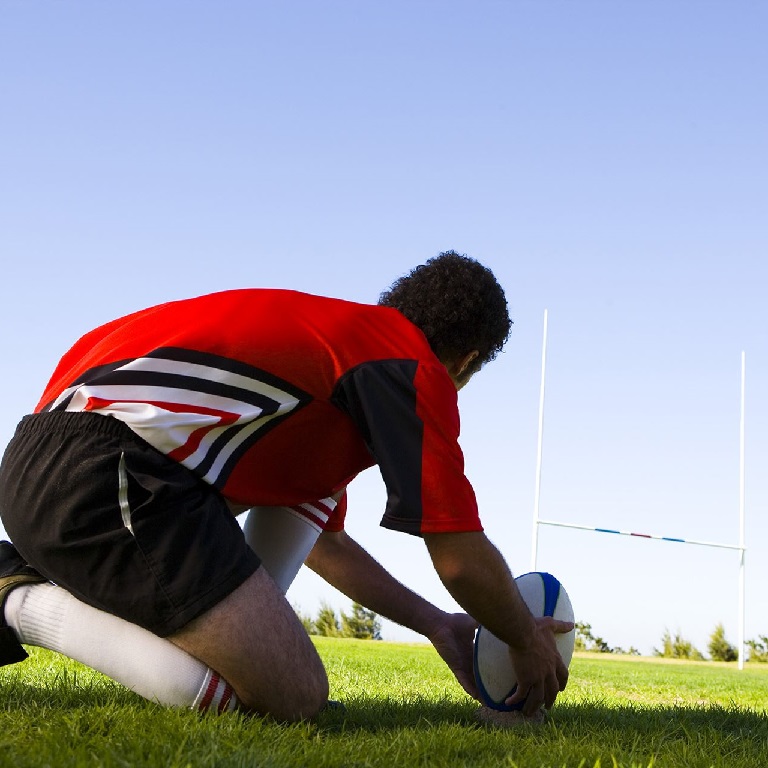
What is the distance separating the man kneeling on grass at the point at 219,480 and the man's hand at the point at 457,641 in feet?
0.97

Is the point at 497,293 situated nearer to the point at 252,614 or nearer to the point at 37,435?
the point at 252,614

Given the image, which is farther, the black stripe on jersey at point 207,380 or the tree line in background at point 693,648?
the tree line in background at point 693,648

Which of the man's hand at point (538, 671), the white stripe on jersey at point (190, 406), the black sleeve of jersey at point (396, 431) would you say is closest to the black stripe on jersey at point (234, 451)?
the white stripe on jersey at point (190, 406)

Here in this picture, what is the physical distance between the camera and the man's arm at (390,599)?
2371mm

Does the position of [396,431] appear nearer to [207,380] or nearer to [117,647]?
[207,380]

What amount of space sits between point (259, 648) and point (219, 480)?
0.34m

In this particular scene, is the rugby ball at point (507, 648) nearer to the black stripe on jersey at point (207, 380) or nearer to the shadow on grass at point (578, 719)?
the shadow on grass at point (578, 719)

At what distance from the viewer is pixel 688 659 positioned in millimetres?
12211

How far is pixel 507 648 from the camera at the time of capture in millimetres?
2193

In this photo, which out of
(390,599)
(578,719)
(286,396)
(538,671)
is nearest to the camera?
(286,396)

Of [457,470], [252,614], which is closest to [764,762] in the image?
[457,470]

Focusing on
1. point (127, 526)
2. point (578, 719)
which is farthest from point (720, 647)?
point (127, 526)

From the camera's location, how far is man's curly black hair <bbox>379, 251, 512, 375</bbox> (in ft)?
7.09

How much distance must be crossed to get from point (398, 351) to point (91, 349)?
73 cm
